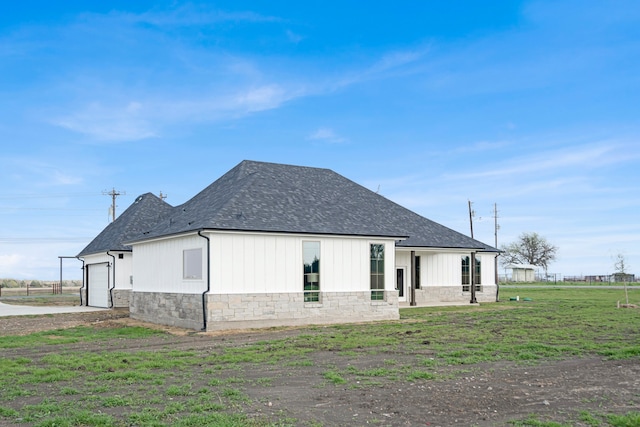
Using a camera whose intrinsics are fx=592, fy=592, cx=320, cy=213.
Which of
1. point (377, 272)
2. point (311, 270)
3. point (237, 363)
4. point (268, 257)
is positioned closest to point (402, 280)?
point (377, 272)

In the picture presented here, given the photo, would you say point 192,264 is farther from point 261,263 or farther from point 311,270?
point 311,270

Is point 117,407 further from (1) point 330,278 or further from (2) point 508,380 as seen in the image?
(1) point 330,278

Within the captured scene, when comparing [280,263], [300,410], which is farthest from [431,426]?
[280,263]

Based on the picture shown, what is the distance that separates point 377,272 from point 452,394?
1382 centimetres

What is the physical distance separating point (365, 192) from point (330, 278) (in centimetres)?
852

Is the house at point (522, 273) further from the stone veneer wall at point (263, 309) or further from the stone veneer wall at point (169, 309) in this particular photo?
the stone veneer wall at point (169, 309)

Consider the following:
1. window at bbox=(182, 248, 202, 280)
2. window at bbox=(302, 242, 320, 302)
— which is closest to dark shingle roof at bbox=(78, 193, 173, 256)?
window at bbox=(182, 248, 202, 280)

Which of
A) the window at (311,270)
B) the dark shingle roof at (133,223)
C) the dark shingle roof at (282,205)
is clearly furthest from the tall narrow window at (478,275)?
the dark shingle roof at (133,223)

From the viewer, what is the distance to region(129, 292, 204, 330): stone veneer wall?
19834mm

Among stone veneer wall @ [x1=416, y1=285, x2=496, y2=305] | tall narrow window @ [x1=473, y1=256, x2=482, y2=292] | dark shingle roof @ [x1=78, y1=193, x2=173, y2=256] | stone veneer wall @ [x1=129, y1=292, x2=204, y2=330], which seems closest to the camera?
stone veneer wall @ [x1=129, y1=292, x2=204, y2=330]

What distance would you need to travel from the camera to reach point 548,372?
10.9 m

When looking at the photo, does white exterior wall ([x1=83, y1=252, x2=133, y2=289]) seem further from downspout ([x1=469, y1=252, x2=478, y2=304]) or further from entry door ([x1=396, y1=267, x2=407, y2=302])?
downspout ([x1=469, y1=252, x2=478, y2=304])

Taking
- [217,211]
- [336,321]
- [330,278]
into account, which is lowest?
[336,321]

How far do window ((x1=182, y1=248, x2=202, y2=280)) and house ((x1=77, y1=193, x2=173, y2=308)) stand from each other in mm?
9695
